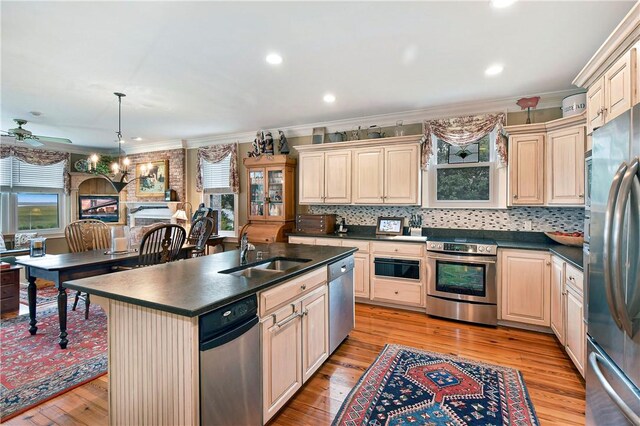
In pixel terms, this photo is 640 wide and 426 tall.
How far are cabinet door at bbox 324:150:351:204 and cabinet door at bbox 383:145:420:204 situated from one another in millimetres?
578

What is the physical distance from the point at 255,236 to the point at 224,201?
1.45 metres

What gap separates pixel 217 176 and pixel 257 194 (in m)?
1.26

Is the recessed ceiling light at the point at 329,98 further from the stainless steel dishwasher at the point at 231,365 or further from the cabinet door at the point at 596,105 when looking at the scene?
the stainless steel dishwasher at the point at 231,365

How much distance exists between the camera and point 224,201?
20.2ft

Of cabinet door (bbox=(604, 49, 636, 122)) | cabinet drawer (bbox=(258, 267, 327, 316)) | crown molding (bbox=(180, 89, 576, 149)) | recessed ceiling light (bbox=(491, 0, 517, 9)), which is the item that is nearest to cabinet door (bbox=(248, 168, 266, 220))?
crown molding (bbox=(180, 89, 576, 149))

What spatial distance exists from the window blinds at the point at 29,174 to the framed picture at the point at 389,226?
6679 millimetres

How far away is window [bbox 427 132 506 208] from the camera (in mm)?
4059

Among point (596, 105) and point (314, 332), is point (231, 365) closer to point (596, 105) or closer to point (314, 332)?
point (314, 332)

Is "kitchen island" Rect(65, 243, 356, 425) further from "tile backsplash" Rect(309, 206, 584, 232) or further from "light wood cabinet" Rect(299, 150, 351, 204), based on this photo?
"tile backsplash" Rect(309, 206, 584, 232)

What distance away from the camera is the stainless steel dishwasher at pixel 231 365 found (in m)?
1.40

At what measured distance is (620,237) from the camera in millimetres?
1237

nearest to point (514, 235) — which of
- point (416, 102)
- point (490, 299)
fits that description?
point (490, 299)

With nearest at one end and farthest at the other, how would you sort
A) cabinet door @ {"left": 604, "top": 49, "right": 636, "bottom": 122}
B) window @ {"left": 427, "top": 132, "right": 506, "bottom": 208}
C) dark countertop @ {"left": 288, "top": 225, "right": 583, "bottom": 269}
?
cabinet door @ {"left": 604, "top": 49, "right": 636, "bottom": 122} → dark countertop @ {"left": 288, "top": 225, "right": 583, "bottom": 269} → window @ {"left": 427, "top": 132, "right": 506, "bottom": 208}

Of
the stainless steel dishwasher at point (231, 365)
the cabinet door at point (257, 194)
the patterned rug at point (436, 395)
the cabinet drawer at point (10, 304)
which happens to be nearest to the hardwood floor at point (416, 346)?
the patterned rug at point (436, 395)
